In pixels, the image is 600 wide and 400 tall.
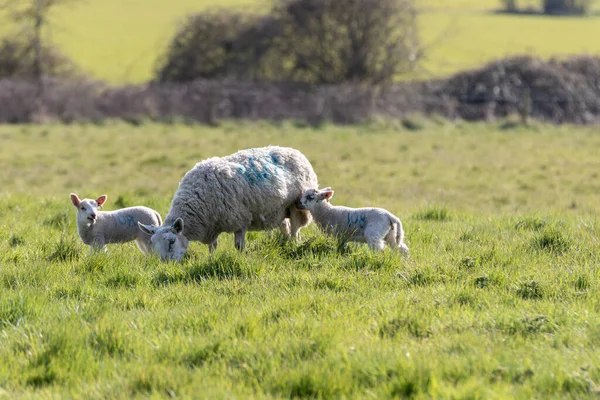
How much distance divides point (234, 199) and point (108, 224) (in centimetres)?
141

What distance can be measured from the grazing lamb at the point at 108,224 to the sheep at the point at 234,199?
1.58 feet

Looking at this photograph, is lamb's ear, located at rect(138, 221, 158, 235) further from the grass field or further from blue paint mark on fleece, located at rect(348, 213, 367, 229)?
blue paint mark on fleece, located at rect(348, 213, 367, 229)

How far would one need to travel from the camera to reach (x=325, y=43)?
29.1 m

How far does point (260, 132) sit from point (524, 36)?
31588 millimetres

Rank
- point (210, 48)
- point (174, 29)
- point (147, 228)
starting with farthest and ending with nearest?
point (174, 29)
point (210, 48)
point (147, 228)

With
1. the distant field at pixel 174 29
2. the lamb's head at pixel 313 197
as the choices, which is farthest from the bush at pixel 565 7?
the lamb's head at pixel 313 197

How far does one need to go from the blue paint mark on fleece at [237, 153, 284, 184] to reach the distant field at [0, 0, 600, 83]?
2640cm

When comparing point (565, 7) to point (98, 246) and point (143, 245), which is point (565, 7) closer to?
point (143, 245)

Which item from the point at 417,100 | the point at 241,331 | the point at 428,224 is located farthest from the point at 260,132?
the point at 241,331

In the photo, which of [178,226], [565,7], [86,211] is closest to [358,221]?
[178,226]

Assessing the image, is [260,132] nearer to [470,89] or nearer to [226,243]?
[470,89]

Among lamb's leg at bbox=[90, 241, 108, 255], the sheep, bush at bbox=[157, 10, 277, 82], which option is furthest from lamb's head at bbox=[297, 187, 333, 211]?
bush at bbox=[157, 10, 277, 82]

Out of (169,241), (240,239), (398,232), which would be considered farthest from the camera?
(240,239)

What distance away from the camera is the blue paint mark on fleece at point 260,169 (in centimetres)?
787
